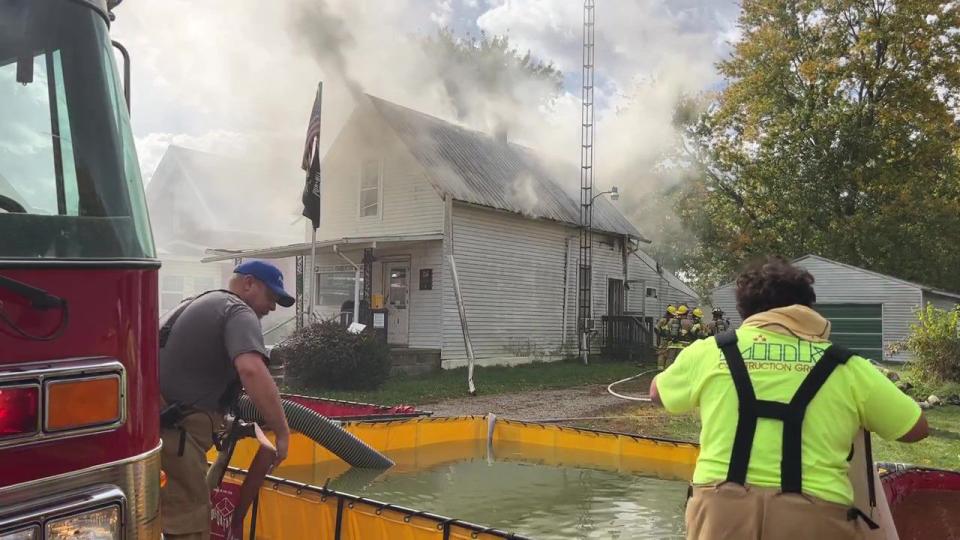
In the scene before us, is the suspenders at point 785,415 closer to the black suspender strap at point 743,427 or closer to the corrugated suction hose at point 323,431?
the black suspender strap at point 743,427

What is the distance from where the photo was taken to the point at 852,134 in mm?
25672

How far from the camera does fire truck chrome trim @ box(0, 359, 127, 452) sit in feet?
4.85

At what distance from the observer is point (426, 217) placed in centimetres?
1645

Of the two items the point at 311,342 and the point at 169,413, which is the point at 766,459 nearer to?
the point at 169,413

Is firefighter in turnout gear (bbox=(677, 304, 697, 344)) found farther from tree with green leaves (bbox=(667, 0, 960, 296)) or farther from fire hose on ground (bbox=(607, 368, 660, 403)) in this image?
tree with green leaves (bbox=(667, 0, 960, 296))

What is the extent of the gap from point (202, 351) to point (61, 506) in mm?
1367

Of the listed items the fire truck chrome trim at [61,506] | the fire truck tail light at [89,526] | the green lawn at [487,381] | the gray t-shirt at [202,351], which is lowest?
the green lawn at [487,381]

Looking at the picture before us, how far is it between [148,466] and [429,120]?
59.6 ft

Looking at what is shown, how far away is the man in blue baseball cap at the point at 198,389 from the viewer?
279cm

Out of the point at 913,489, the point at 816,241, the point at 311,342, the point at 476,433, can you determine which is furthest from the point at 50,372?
the point at 816,241

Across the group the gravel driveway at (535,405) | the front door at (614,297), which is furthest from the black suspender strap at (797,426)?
the front door at (614,297)

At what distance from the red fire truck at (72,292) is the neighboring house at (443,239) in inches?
518

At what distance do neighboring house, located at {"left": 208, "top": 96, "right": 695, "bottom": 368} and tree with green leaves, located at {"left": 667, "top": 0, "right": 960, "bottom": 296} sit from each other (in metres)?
11.3

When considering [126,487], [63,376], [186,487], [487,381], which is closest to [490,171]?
[487,381]
